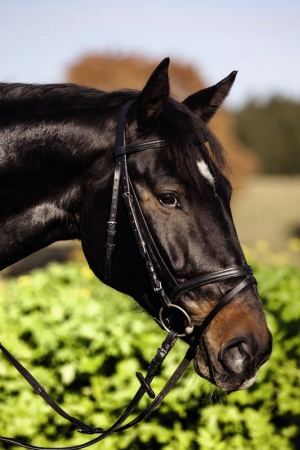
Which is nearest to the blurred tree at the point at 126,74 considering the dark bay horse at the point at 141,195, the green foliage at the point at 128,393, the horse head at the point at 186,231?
the green foliage at the point at 128,393

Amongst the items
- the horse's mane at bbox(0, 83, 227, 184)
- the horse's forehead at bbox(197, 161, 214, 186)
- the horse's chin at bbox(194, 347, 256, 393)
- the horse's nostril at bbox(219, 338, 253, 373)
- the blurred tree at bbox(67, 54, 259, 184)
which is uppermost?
the horse's mane at bbox(0, 83, 227, 184)

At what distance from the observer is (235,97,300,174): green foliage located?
121 ft

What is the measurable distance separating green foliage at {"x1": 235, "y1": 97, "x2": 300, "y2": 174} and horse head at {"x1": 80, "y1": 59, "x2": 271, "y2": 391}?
35.5 metres

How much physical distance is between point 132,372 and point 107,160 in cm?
225

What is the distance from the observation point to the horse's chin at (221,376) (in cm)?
233

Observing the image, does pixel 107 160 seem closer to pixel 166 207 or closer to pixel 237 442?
pixel 166 207

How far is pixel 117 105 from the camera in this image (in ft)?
8.59

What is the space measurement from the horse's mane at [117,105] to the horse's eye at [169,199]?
12 centimetres

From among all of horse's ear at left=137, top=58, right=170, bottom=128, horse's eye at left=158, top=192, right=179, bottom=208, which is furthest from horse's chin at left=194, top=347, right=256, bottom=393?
horse's ear at left=137, top=58, right=170, bottom=128

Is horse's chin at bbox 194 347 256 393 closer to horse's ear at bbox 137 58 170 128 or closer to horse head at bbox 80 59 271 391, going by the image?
horse head at bbox 80 59 271 391

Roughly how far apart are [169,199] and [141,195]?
121mm

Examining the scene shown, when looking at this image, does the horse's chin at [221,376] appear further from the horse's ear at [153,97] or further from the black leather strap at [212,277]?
the horse's ear at [153,97]

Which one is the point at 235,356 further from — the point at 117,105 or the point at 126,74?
the point at 126,74

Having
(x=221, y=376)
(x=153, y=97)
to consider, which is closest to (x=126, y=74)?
(x=153, y=97)
